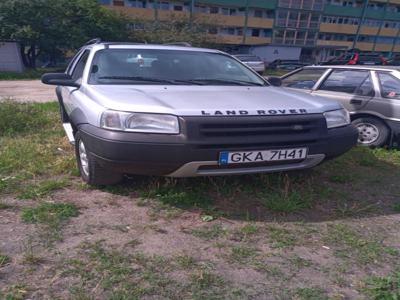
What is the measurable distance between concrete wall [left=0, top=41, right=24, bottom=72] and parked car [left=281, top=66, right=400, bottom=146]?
20755 millimetres

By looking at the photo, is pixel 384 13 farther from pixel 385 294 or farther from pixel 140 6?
pixel 385 294

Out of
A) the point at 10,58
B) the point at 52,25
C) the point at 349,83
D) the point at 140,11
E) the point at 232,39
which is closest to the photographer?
the point at 349,83

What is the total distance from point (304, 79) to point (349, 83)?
3.12ft

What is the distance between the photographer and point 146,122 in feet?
9.14

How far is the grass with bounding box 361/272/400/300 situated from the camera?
2114 millimetres

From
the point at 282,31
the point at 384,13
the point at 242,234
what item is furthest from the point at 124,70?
the point at 384,13

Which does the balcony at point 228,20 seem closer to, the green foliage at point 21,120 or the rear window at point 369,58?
the rear window at point 369,58

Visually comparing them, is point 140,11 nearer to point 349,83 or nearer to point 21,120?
point 21,120

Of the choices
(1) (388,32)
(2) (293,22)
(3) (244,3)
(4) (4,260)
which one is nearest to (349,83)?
(4) (4,260)

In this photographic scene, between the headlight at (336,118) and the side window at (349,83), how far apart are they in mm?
2294

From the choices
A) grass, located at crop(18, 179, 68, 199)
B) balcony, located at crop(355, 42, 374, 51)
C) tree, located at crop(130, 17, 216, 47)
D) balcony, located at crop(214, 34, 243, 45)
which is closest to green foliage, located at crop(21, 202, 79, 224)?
grass, located at crop(18, 179, 68, 199)

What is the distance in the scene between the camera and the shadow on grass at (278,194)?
Answer: 10.5 ft

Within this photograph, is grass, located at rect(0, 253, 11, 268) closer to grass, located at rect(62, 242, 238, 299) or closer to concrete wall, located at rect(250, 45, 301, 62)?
grass, located at rect(62, 242, 238, 299)

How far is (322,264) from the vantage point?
8.02 feet
